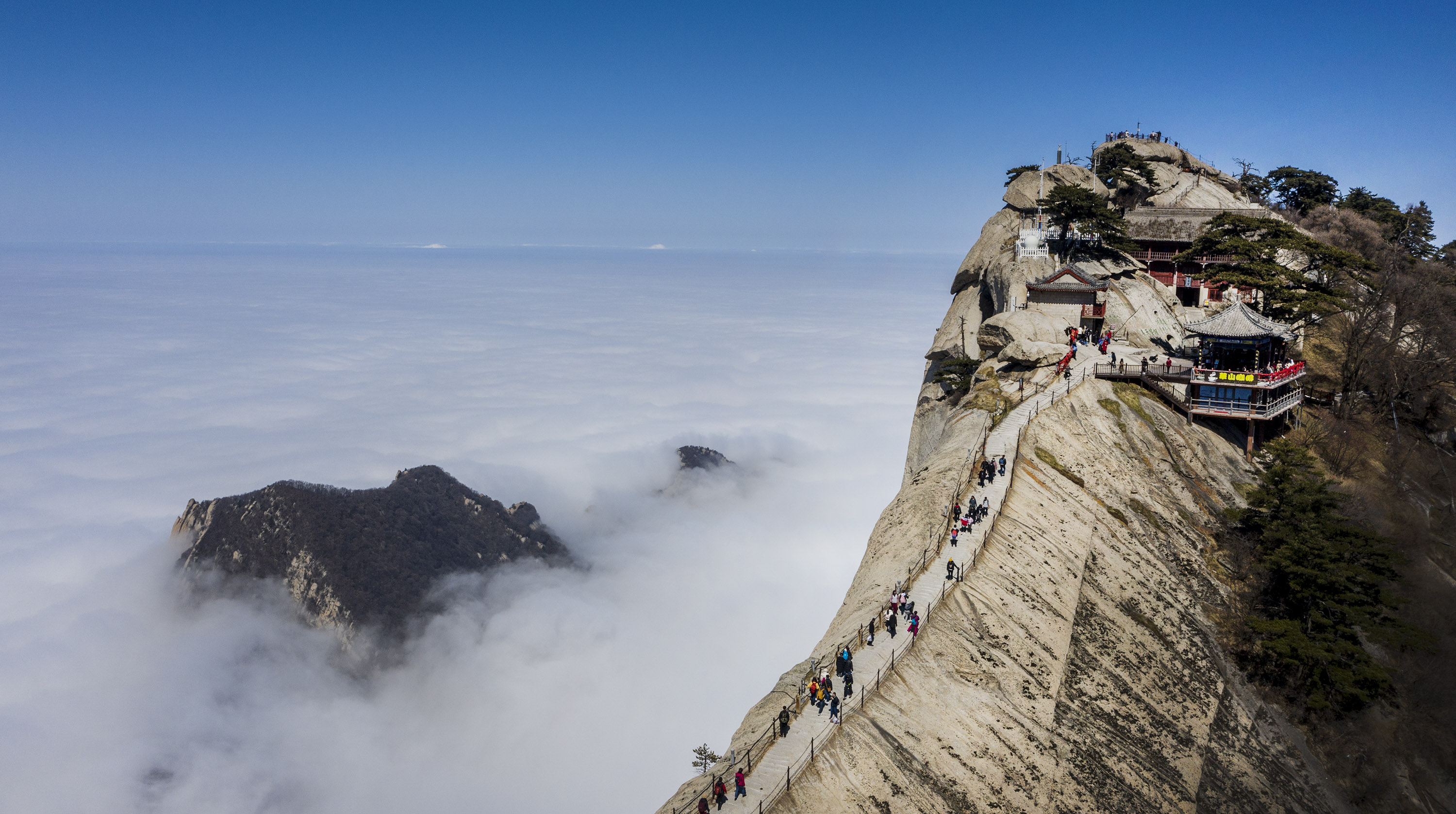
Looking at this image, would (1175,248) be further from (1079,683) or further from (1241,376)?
(1079,683)

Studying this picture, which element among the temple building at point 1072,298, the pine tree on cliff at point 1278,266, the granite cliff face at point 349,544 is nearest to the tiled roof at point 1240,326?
the pine tree on cliff at point 1278,266

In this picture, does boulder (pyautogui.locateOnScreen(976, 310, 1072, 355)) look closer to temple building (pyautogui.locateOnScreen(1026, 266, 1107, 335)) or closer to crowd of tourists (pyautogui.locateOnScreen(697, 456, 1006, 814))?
temple building (pyautogui.locateOnScreen(1026, 266, 1107, 335))

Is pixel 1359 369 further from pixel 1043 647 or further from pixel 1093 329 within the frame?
pixel 1043 647

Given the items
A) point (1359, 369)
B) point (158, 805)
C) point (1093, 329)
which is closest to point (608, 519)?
point (158, 805)

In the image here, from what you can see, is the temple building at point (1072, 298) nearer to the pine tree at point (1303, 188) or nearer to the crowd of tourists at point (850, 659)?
the crowd of tourists at point (850, 659)

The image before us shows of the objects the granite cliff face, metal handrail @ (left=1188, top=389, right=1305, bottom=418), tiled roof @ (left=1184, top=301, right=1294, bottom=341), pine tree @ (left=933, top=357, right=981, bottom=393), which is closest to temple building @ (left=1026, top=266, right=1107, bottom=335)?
pine tree @ (left=933, top=357, right=981, bottom=393)

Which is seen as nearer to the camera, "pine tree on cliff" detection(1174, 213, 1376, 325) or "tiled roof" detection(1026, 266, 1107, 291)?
"pine tree on cliff" detection(1174, 213, 1376, 325)
